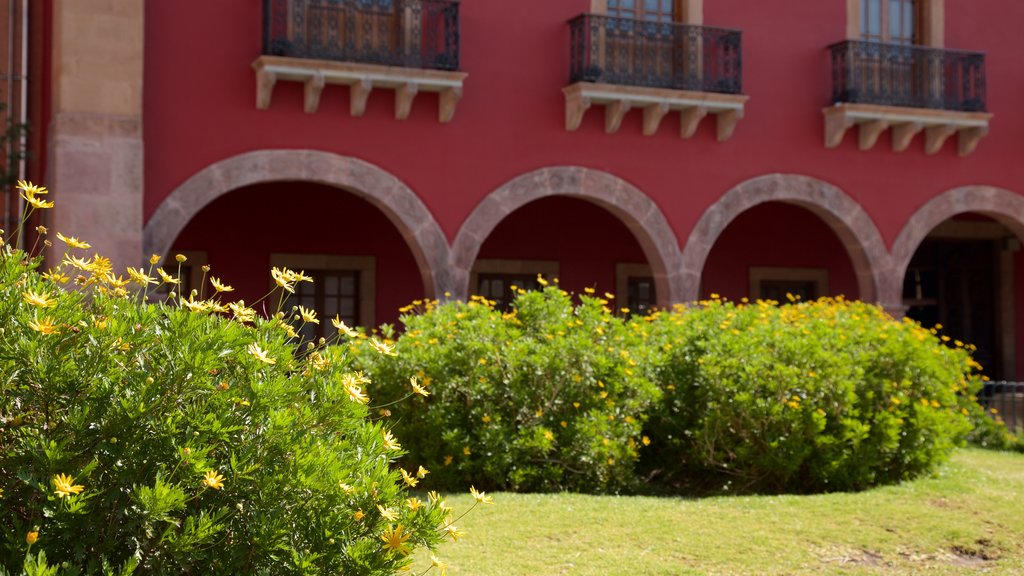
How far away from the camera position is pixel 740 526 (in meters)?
6.66

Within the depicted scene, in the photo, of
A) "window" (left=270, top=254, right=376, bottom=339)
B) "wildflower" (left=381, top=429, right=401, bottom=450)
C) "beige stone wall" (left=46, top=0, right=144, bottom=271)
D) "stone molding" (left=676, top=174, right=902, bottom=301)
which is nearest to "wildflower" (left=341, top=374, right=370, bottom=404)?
"wildflower" (left=381, top=429, right=401, bottom=450)

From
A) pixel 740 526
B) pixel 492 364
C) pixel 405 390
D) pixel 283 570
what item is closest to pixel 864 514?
pixel 740 526

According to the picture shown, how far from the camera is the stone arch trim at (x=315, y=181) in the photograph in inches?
439

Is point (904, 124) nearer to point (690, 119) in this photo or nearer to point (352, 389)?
point (690, 119)

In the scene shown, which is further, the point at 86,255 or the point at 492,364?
the point at 86,255

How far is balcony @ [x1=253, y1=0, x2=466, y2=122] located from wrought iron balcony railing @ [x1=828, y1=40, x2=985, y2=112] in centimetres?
468

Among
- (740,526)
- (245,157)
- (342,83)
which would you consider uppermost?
(342,83)

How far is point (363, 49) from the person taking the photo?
11773 mm

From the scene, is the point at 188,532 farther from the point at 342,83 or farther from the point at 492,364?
the point at 342,83

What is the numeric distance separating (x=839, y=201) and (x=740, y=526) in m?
8.25

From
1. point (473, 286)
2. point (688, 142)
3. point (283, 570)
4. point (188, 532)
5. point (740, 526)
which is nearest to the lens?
point (188, 532)

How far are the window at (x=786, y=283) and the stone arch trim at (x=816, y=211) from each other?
2.31 meters

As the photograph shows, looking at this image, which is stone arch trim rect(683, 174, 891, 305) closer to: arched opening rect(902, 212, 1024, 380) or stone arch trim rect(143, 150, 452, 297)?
stone arch trim rect(143, 150, 452, 297)

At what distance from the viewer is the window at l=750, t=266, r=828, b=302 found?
16.7 metres
